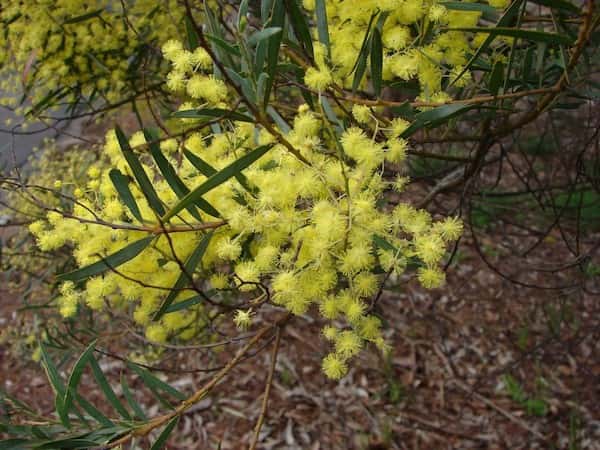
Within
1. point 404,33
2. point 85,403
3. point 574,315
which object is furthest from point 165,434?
point 574,315

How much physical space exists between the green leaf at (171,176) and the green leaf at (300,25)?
26 centimetres

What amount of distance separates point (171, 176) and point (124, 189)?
0.27ft

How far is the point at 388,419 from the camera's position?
252cm

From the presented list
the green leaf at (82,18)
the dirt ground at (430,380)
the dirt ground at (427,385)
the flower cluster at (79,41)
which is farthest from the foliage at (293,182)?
the dirt ground at (427,385)

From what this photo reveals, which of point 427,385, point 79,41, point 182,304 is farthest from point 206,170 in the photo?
point 427,385

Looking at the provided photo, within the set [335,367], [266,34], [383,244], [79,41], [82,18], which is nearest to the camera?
[266,34]

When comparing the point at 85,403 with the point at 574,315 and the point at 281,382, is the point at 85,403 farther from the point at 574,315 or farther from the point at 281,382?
the point at 574,315

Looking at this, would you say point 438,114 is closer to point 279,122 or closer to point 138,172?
point 279,122

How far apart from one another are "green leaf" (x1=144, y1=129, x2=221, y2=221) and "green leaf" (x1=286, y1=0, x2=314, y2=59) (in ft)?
0.86

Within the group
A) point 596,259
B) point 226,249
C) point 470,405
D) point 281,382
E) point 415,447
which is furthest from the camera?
point 596,259

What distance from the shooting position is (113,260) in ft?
2.80

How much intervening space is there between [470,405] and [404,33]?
82.5 inches

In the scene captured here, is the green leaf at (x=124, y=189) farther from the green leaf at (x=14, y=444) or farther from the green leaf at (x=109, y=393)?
the green leaf at (x=14, y=444)

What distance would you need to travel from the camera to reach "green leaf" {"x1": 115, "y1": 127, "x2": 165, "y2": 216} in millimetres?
782
